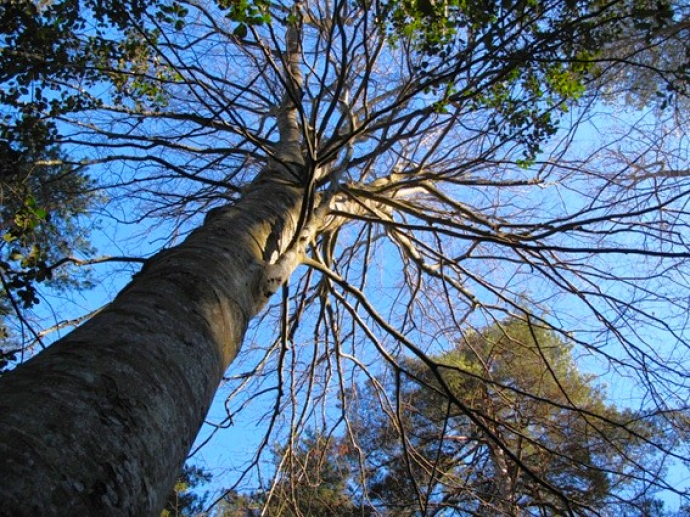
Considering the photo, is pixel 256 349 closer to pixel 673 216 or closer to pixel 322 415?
pixel 322 415

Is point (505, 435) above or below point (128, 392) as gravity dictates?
above

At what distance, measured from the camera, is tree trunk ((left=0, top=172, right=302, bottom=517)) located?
0.81 metres

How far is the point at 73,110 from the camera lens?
308 centimetres

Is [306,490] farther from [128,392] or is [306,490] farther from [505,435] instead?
[128,392]

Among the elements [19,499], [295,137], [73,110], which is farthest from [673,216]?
[73,110]

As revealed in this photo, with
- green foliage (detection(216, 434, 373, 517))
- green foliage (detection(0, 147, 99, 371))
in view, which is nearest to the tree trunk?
green foliage (detection(0, 147, 99, 371))

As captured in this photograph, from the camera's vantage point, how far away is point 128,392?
106 cm

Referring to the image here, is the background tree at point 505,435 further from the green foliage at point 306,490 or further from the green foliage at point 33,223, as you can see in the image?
the green foliage at point 33,223

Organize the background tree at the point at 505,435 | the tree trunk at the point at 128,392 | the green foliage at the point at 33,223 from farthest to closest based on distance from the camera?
1. the background tree at the point at 505,435
2. the green foliage at the point at 33,223
3. the tree trunk at the point at 128,392

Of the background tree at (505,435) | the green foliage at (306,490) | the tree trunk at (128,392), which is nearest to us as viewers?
the tree trunk at (128,392)

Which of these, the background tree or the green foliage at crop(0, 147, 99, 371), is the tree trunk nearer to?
the green foliage at crop(0, 147, 99, 371)

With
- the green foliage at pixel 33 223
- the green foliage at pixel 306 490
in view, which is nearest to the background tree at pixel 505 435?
the green foliage at pixel 306 490

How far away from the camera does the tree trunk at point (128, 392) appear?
81 centimetres

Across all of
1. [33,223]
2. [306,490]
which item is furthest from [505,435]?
[33,223]
